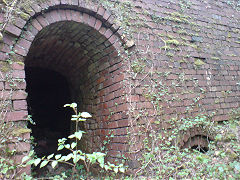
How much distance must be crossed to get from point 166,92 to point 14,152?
2166 mm

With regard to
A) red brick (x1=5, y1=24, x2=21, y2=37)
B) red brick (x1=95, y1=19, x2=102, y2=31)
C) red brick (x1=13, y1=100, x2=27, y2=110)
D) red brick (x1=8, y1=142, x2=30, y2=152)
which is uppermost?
red brick (x1=95, y1=19, x2=102, y2=31)

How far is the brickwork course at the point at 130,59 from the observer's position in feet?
9.01

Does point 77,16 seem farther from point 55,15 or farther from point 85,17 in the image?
point 55,15

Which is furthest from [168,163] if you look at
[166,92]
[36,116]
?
[36,116]

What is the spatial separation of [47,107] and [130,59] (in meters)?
3.27

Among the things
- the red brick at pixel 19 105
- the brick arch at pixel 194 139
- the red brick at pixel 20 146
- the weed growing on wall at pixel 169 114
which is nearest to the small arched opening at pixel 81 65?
the weed growing on wall at pixel 169 114

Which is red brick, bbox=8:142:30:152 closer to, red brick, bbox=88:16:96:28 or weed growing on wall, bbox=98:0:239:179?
weed growing on wall, bbox=98:0:239:179

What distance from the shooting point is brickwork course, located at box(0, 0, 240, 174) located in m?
2.75

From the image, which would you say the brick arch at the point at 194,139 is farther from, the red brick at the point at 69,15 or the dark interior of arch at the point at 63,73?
the red brick at the point at 69,15

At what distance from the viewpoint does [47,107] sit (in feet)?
18.4

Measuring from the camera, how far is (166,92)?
328 cm

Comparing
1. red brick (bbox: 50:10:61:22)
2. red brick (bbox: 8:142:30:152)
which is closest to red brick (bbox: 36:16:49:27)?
red brick (bbox: 50:10:61:22)

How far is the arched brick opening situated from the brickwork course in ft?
0.04

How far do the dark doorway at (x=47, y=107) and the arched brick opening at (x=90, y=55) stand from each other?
96cm
